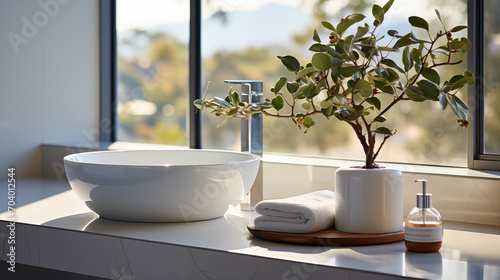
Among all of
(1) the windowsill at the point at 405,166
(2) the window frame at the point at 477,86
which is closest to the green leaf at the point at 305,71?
(1) the windowsill at the point at 405,166

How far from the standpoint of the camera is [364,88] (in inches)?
50.5

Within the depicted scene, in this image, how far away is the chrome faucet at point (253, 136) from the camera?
1.64m

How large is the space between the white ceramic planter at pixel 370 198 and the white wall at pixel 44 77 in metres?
1.44

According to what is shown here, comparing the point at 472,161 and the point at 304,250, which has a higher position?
the point at 472,161

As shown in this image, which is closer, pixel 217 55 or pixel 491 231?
pixel 491 231

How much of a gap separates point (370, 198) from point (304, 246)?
0.55ft

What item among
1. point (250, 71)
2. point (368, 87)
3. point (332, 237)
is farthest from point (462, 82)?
point (250, 71)

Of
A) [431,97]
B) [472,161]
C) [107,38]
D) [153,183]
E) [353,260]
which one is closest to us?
[353,260]

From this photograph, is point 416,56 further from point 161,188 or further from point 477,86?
point 161,188

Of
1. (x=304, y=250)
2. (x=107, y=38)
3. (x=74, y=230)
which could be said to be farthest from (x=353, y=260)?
(x=107, y=38)

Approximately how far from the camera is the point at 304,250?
1218 millimetres

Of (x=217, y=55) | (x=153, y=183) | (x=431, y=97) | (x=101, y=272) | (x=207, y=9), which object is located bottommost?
(x=101, y=272)

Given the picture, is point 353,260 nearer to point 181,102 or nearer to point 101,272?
point 101,272

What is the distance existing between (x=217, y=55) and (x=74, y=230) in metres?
1.11
